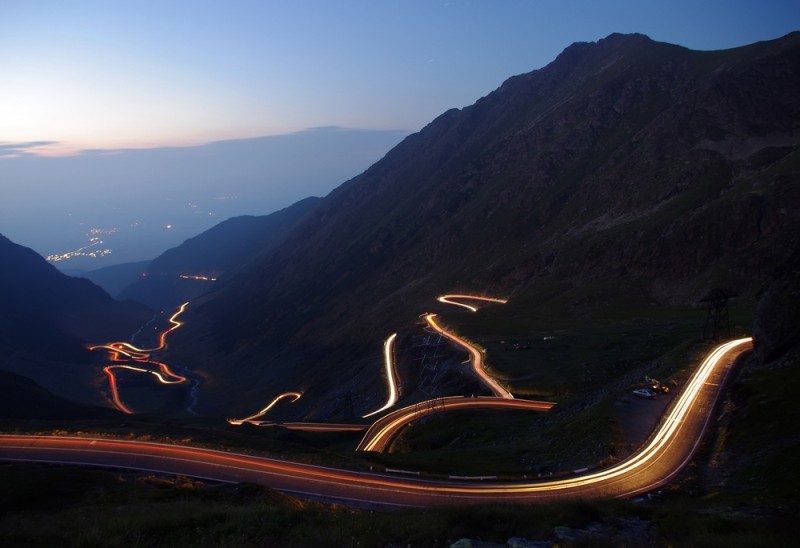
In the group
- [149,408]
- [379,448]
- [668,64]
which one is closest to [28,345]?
[149,408]

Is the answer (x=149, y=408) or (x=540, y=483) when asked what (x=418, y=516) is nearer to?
(x=540, y=483)

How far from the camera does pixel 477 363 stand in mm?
76812

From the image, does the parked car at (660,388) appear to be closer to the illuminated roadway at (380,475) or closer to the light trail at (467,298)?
the illuminated roadway at (380,475)

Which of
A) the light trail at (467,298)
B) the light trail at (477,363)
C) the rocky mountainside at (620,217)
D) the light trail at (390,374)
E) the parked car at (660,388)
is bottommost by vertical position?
the light trail at (390,374)

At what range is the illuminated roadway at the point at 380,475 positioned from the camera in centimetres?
2842

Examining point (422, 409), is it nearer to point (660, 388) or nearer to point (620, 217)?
point (660, 388)

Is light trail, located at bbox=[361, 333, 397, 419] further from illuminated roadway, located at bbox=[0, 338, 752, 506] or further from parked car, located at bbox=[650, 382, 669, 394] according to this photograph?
illuminated roadway, located at bbox=[0, 338, 752, 506]

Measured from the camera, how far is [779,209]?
97.2 m

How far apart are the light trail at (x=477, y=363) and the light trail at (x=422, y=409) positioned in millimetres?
2781

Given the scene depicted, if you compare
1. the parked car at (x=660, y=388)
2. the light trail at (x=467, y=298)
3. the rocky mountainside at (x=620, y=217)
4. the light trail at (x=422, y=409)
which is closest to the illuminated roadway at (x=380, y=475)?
the parked car at (x=660, y=388)

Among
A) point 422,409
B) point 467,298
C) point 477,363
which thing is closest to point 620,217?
point 467,298

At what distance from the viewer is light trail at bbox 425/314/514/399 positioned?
64.6 meters

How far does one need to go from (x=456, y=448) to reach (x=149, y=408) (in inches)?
4686

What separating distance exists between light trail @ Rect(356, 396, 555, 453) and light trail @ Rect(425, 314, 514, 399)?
278cm
